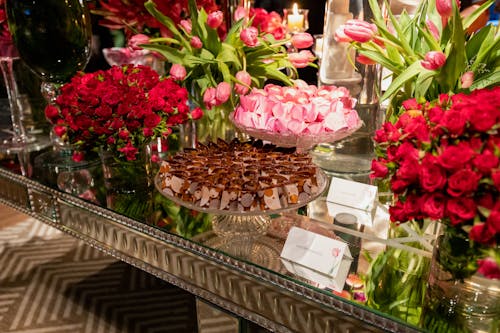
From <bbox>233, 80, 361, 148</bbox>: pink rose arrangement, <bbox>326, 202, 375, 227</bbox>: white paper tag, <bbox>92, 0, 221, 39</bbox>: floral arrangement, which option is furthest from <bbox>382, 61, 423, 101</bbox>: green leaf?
<bbox>92, 0, 221, 39</bbox>: floral arrangement

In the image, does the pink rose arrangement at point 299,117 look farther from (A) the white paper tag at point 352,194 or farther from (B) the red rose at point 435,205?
(B) the red rose at point 435,205

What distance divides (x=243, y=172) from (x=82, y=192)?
1.58 ft

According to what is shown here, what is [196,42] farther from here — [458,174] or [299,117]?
[458,174]

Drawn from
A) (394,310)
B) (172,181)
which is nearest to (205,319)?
(172,181)

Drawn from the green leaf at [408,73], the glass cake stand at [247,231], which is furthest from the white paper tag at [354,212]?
the green leaf at [408,73]

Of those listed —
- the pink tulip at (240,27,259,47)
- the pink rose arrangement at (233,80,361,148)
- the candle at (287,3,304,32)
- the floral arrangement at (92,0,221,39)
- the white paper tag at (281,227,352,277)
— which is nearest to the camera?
the white paper tag at (281,227,352,277)

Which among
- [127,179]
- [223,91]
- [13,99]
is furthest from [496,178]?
[13,99]

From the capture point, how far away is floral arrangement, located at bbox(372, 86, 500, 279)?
512mm

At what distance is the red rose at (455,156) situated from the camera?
0.52 m

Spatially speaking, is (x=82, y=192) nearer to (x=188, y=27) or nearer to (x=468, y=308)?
(x=188, y=27)

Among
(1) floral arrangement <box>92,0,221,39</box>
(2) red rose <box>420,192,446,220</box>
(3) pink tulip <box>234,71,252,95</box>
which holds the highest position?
(1) floral arrangement <box>92,0,221,39</box>

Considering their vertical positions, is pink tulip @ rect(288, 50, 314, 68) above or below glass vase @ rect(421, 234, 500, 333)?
above

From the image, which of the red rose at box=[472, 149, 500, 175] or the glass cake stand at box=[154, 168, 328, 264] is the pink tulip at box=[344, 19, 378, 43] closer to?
the glass cake stand at box=[154, 168, 328, 264]

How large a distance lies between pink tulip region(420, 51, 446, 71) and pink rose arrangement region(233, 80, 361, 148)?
22 cm
